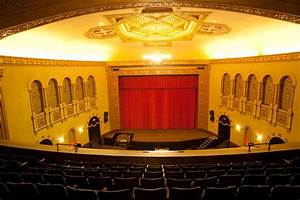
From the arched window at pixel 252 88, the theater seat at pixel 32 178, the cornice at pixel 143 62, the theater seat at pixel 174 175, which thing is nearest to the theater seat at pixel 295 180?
the theater seat at pixel 174 175

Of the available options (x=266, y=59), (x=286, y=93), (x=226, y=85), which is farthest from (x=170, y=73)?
(x=286, y=93)

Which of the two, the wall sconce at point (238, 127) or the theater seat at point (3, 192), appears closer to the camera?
the theater seat at point (3, 192)

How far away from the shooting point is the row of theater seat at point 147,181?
376 cm

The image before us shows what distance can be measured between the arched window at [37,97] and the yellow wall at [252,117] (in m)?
11.0

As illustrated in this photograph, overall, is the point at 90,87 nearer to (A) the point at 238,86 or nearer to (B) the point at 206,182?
(A) the point at 238,86

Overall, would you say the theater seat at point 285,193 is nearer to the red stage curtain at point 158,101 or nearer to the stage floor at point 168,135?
the stage floor at point 168,135

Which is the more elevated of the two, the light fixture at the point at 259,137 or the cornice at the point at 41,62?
the cornice at the point at 41,62

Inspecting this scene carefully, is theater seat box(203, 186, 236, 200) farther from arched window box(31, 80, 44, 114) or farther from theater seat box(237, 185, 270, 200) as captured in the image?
arched window box(31, 80, 44, 114)

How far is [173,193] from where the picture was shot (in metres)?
3.24

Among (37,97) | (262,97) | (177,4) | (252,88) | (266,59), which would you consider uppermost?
(177,4)

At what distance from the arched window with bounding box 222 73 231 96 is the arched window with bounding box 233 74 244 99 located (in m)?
0.49

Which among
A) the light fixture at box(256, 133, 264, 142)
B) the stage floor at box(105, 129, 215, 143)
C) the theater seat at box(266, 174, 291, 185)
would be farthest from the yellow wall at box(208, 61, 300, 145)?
the theater seat at box(266, 174, 291, 185)

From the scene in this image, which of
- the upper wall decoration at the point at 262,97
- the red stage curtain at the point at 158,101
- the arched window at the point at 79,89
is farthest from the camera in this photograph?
the red stage curtain at the point at 158,101

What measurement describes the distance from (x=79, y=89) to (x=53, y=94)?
84.3 inches
